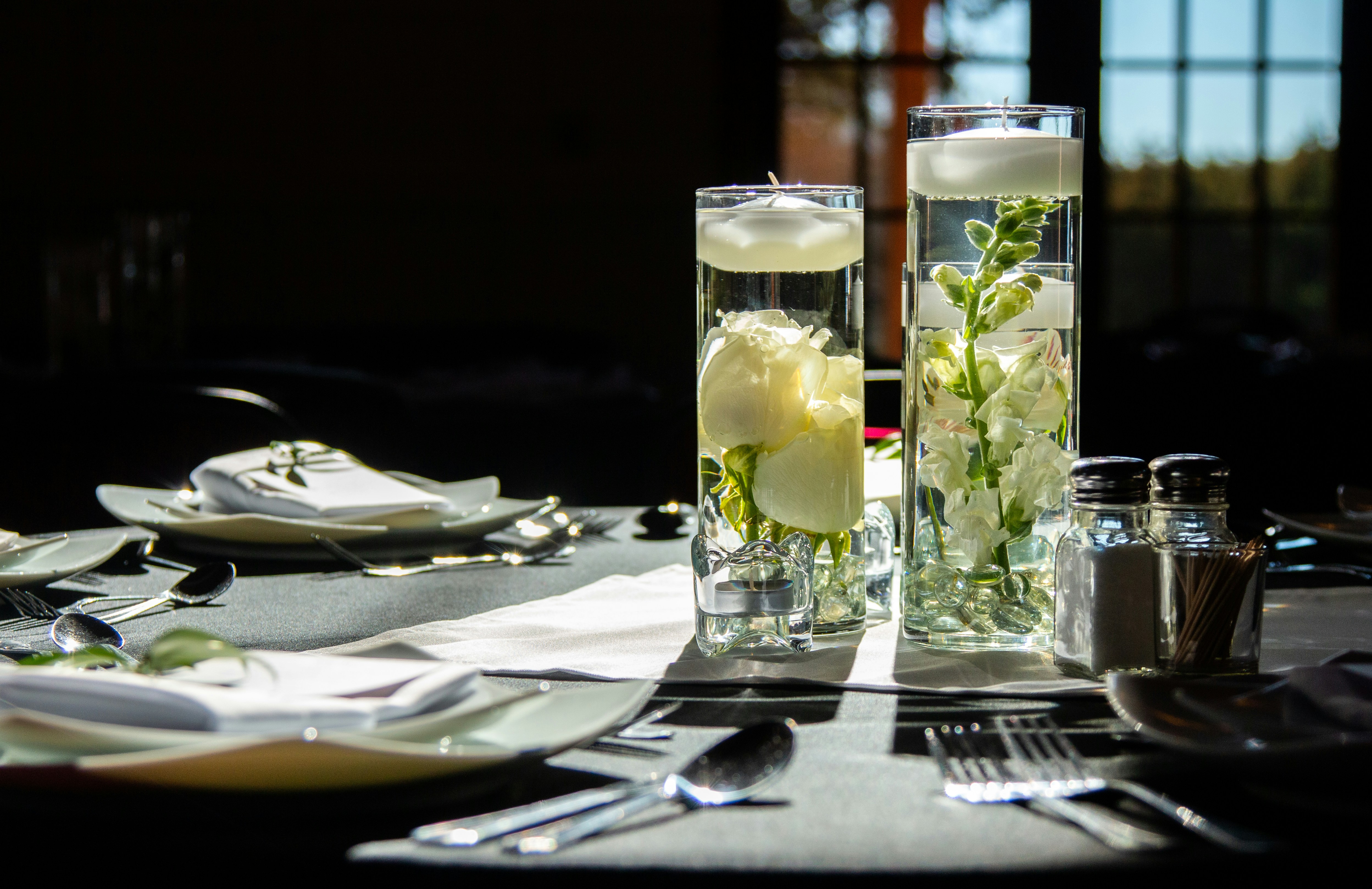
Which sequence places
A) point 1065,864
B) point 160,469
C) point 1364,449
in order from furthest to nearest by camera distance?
1. point 1364,449
2. point 160,469
3. point 1065,864

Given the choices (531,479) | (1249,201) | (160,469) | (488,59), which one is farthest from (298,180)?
(1249,201)

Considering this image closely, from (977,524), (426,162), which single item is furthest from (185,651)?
(426,162)

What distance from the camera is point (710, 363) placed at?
2.27ft

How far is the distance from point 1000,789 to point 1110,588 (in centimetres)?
19

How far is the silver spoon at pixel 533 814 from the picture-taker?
0.41 m

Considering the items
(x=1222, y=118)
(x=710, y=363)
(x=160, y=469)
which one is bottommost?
(x=160, y=469)

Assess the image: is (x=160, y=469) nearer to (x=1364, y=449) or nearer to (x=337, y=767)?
(x=337, y=767)

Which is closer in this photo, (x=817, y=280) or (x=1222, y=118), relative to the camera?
(x=817, y=280)

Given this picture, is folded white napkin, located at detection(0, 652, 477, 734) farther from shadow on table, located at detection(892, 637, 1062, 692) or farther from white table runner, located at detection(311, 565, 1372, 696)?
shadow on table, located at detection(892, 637, 1062, 692)

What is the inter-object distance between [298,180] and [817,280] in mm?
4624

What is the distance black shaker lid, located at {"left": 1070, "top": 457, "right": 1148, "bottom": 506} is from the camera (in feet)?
1.96

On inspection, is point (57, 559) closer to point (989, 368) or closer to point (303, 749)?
point (303, 749)

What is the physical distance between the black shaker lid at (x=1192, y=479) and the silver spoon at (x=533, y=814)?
0.27m

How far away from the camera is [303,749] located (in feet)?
1.36
